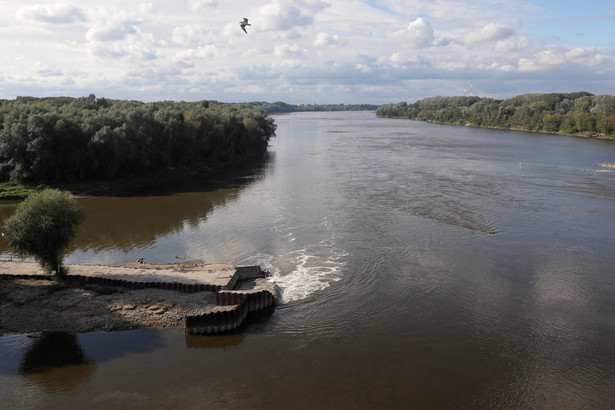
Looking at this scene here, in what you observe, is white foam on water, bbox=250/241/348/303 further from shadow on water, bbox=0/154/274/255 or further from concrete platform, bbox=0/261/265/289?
shadow on water, bbox=0/154/274/255

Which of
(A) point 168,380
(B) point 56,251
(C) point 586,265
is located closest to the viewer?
(A) point 168,380

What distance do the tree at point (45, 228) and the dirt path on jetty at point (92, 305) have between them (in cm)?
187

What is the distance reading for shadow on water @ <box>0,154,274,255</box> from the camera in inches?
1542

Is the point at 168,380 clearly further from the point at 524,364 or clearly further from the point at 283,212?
the point at 283,212

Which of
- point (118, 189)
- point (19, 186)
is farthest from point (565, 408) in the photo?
point (19, 186)

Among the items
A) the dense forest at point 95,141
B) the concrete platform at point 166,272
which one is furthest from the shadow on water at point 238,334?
the dense forest at point 95,141

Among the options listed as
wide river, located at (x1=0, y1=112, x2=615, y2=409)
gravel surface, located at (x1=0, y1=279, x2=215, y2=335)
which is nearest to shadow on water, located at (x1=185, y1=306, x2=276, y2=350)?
wide river, located at (x1=0, y1=112, x2=615, y2=409)

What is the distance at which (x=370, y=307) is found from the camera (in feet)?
87.4

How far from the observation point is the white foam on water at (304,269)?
28.8 m

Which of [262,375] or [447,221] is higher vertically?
[447,221]

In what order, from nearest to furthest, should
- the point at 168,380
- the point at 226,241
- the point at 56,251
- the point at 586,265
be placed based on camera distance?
the point at 168,380
the point at 56,251
the point at 586,265
the point at 226,241

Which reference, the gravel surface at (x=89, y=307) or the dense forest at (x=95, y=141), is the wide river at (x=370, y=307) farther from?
the dense forest at (x=95, y=141)

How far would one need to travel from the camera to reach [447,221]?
140 feet

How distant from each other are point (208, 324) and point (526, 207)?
126ft
